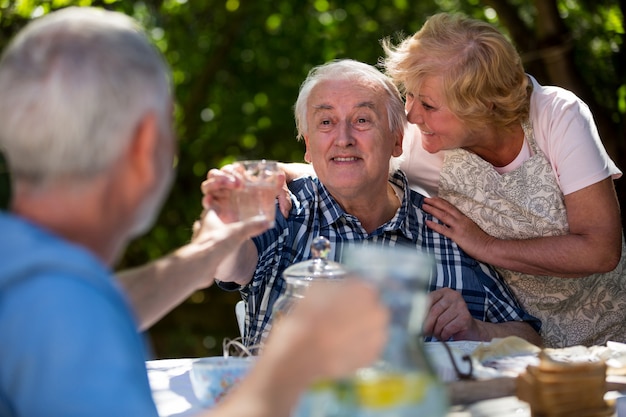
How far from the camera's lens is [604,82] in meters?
5.27

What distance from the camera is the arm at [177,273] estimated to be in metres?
1.77

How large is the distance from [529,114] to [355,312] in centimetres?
240

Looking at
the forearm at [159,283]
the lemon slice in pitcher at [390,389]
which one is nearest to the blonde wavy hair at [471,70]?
the forearm at [159,283]

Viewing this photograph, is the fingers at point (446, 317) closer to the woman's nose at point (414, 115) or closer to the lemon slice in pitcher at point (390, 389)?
the woman's nose at point (414, 115)

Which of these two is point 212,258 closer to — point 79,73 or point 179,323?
point 79,73

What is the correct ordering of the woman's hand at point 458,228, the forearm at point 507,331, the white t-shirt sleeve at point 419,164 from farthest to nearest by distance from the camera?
1. the white t-shirt sleeve at point 419,164
2. the woman's hand at point 458,228
3. the forearm at point 507,331

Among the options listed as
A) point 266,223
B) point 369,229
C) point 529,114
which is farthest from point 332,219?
point 266,223

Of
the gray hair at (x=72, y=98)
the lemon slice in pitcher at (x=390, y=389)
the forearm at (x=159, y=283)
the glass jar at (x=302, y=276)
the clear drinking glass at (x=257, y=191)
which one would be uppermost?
the gray hair at (x=72, y=98)

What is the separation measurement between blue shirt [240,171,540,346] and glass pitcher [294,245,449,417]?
5.73ft

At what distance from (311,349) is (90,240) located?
36cm

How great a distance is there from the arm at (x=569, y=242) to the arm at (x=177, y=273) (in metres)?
1.41

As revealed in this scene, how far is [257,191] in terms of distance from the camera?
221 cm

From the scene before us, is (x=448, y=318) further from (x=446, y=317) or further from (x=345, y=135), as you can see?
(x=345, y=135)

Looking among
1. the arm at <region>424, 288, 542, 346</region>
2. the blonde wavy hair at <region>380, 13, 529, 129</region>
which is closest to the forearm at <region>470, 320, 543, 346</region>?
the arm at <region>424, 288, 542, 346</region>
